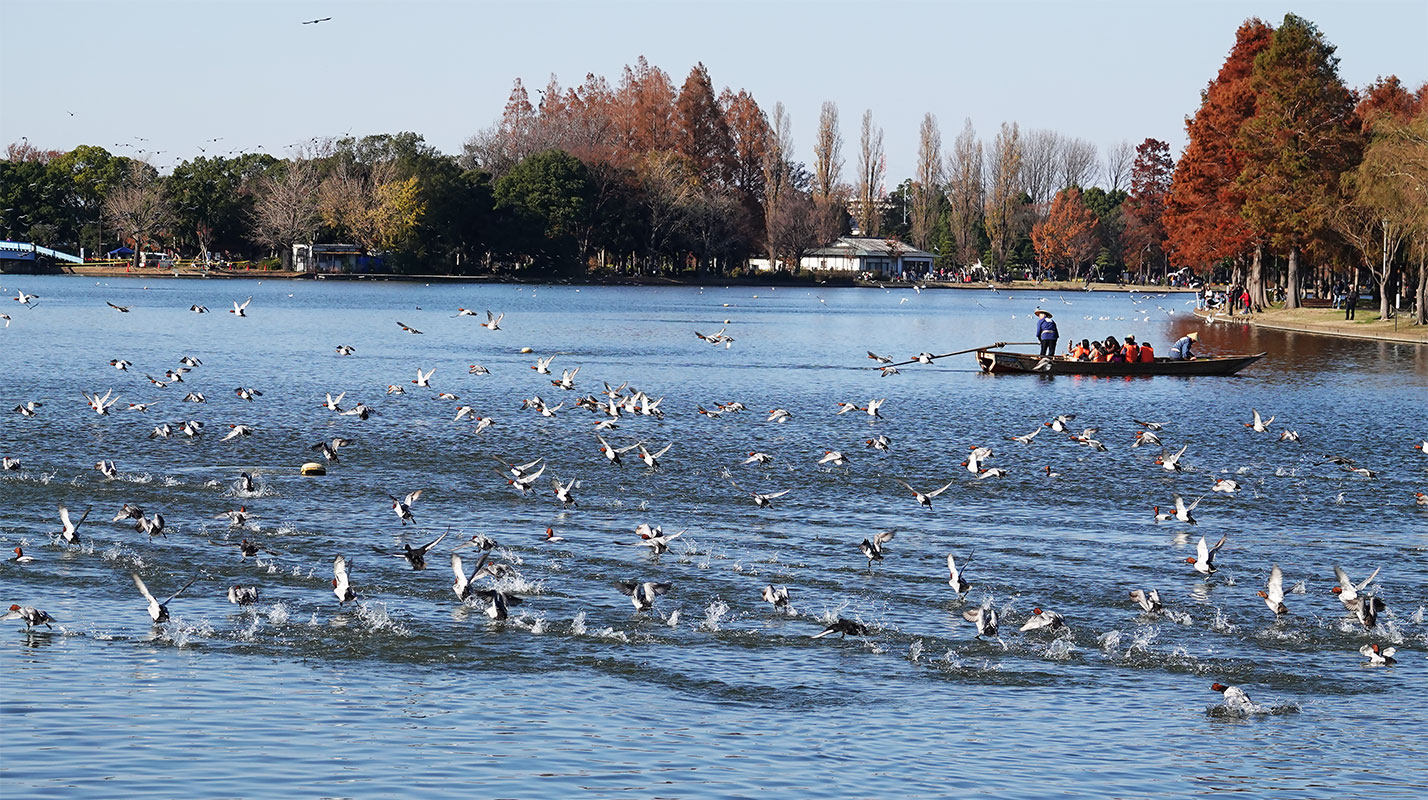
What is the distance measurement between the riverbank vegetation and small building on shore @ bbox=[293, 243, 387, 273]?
1.23 metres

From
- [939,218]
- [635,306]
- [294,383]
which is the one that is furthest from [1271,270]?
[294,383]

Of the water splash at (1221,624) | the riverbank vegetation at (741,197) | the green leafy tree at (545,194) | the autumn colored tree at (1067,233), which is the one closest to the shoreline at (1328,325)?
the riverbank vegetation at (741,197)

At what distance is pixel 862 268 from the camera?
588 feet

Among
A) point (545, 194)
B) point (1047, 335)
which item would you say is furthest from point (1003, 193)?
point (1047, 335)

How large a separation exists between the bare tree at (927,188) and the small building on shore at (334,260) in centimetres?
6496

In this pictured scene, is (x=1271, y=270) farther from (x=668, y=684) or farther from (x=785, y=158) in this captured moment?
(x=668, y=684)

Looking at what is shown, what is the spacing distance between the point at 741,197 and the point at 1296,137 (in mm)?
88108

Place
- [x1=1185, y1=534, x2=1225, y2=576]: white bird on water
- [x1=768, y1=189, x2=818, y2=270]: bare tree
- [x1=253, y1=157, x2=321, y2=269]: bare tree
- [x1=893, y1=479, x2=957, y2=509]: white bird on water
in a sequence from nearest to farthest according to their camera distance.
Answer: [x1=1185, y1=534, x2=1225, y2=576]: white bird on water, [x1=893, y1=479, x2=957, y2=509]: white bird on water, [x1=253, y1=157, x2=321, y2=269]: bare tree, [x1=768, y1=189, x2=818, y2=270]: bare tree

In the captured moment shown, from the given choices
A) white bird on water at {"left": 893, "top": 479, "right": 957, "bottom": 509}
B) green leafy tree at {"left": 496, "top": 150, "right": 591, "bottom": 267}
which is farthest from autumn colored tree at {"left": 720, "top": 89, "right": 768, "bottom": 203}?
white bird on water at {"left": 893, "top": 479, "right": 957, "bottom": 509}

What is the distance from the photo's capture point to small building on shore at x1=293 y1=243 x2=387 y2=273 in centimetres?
14562

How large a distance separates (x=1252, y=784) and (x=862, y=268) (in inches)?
6644

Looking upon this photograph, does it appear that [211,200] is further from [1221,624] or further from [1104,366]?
[1221,624]

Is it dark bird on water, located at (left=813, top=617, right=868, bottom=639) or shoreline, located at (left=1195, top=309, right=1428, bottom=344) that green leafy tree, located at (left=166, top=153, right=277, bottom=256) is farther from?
dark bird on water, located at (left=813, top=617, right=868, bottom=639)

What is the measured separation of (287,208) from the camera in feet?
464
